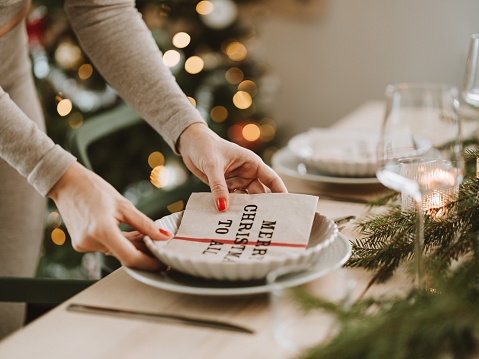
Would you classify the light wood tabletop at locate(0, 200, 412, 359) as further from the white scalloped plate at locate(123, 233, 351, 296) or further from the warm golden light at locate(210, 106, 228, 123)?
the warm golden light at locate(210, 106, 228, 123)

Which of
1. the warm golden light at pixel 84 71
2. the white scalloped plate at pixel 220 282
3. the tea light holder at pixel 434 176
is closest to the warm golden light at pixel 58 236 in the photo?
the warm golden light at pixel 84 71

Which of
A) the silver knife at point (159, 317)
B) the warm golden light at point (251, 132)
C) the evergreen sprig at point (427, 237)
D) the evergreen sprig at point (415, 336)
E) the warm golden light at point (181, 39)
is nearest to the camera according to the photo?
the evergreen sprig at point (415, 336)

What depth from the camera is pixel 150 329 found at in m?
0.58

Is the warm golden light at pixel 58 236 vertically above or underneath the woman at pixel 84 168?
underneath

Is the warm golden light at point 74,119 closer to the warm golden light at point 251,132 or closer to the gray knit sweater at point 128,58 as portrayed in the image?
the warm golden light at point 251,132

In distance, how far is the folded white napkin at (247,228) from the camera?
0.70 metres

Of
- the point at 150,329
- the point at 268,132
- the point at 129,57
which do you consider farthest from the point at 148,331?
the point at 268,132

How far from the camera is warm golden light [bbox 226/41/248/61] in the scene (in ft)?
7.83

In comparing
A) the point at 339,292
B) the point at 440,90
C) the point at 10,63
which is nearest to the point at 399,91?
the point at 440,90

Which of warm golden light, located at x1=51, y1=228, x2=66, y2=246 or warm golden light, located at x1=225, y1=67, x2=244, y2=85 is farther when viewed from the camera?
warm golden light, located at x1=225, y1=67, x2=244, y2=85

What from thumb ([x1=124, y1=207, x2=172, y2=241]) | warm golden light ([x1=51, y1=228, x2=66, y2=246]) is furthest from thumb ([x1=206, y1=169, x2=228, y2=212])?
warm golden light ([x1=51, y1=228, x2=66, y2=246])

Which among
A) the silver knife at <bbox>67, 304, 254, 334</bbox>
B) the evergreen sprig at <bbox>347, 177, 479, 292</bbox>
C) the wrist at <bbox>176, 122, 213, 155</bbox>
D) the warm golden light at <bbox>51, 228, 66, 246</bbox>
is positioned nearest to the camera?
the silver knife at <bbox>67, 304, 254, 334</bbox>

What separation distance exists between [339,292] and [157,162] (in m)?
1.74

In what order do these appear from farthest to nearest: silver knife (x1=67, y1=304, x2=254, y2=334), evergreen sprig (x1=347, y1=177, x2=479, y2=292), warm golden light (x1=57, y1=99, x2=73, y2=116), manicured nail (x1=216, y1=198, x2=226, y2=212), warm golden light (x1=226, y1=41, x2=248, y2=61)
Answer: warm golden light (x1=226, y1=41, x2=248, y2=61) → warm golden light (x1=57, y1=99, x2=73, y2=116) → manicured nail (x1=216, y1=198, x2=226, y2=212) → evergreen sprig (x1=347, y1=177, x2=479, y2=292) → silver knife (x1=67, y1=304, x2=254, y2=334)
